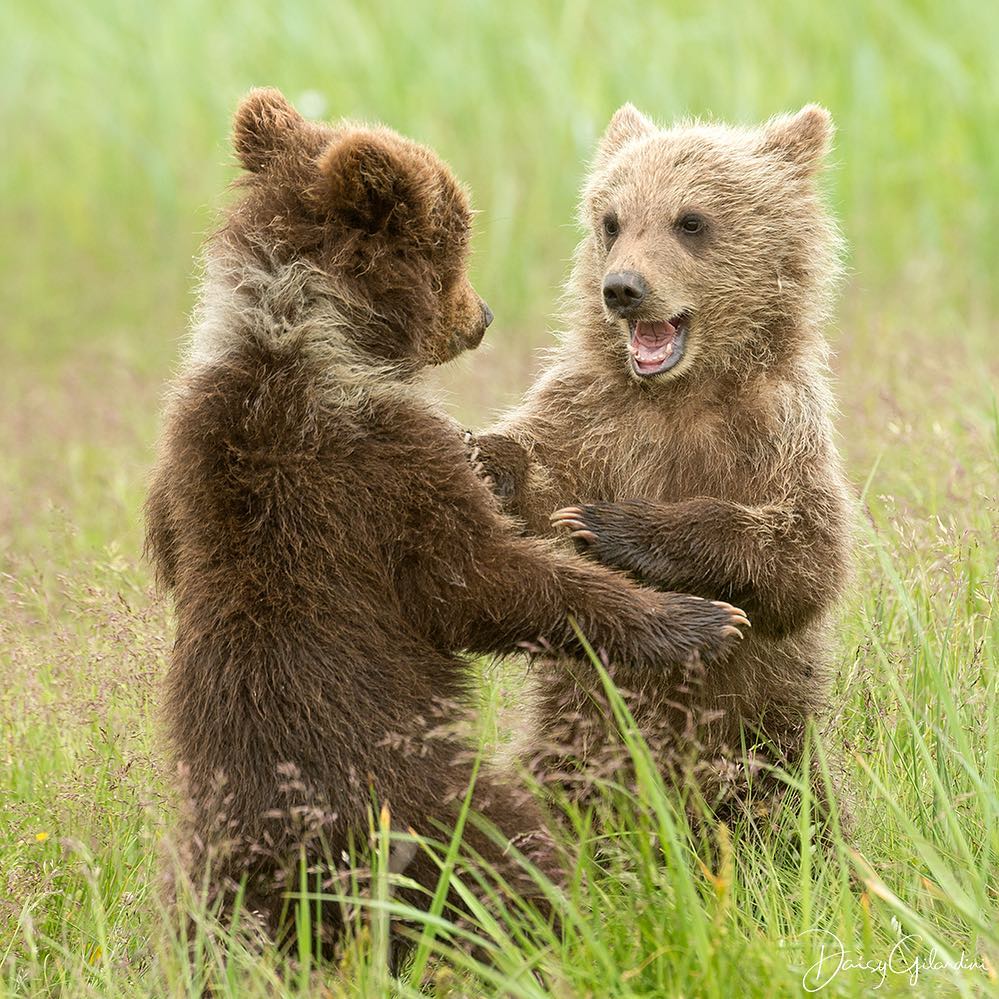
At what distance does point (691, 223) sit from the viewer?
4.97 m

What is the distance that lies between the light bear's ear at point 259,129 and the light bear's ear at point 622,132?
1390mm

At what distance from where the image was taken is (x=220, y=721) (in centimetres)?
369

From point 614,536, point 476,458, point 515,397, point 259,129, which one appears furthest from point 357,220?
point 515,397

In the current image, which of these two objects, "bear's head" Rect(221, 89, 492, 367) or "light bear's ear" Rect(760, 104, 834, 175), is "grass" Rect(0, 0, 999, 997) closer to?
"bear's head" Rect(221, 89, 492, 367)

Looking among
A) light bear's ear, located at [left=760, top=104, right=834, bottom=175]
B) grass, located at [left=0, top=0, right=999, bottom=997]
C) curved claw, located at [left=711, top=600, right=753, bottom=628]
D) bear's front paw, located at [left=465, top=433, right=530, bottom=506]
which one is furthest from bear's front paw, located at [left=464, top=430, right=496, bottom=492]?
light bear's ear, located at [left=760, top=104, right=834, bottom=175]

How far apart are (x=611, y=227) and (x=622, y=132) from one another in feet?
1.59

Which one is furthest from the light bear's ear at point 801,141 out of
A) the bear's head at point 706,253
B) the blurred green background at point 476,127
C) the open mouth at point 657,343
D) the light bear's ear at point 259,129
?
the blurred green background at point 476,127

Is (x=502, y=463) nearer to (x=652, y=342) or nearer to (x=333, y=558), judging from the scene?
(x=652, y=342)

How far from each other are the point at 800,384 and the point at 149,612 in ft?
6.70

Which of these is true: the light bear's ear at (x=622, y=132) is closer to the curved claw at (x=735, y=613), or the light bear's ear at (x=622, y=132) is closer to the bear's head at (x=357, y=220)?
the bear's head at (x=357, y=220)

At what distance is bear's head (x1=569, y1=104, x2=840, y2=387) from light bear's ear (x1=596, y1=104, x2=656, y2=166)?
0.14 m

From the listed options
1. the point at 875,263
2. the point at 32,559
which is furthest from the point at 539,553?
the point at 875,263

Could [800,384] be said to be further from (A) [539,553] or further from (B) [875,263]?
(B) [875,263]

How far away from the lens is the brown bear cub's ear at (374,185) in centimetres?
397
